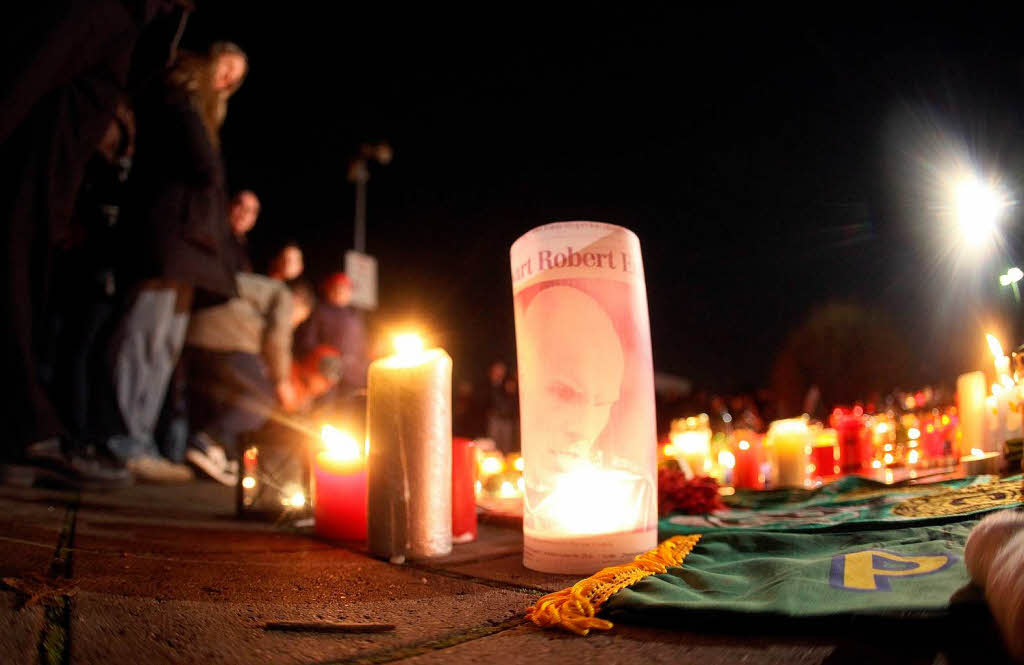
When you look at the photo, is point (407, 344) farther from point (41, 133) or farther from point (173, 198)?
point (173, 198)

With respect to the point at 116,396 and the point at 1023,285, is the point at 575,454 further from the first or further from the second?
the point at 116,396

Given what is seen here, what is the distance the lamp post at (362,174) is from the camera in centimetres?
1098

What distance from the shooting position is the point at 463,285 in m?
12.6

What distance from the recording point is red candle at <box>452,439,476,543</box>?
201cm

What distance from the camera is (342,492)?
2.06 m

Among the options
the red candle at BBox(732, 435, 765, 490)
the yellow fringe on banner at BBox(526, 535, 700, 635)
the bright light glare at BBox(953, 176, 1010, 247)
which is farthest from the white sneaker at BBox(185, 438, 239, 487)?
the bright light glare at BBox(953, 176, 1010, 247)

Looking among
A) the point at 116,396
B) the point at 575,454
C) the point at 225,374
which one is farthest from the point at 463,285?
the point at 575,454

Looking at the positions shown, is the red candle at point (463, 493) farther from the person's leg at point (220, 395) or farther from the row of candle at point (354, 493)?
the person's leg at point (220, 395)

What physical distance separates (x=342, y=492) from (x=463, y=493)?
0.41 metres

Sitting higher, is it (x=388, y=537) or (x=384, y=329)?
(x=384, y=329)

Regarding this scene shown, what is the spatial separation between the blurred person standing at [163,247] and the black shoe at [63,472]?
10.8 inches

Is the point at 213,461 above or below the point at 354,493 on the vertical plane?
below

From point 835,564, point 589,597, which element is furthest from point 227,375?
point 835,564

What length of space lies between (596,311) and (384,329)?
12.9m
